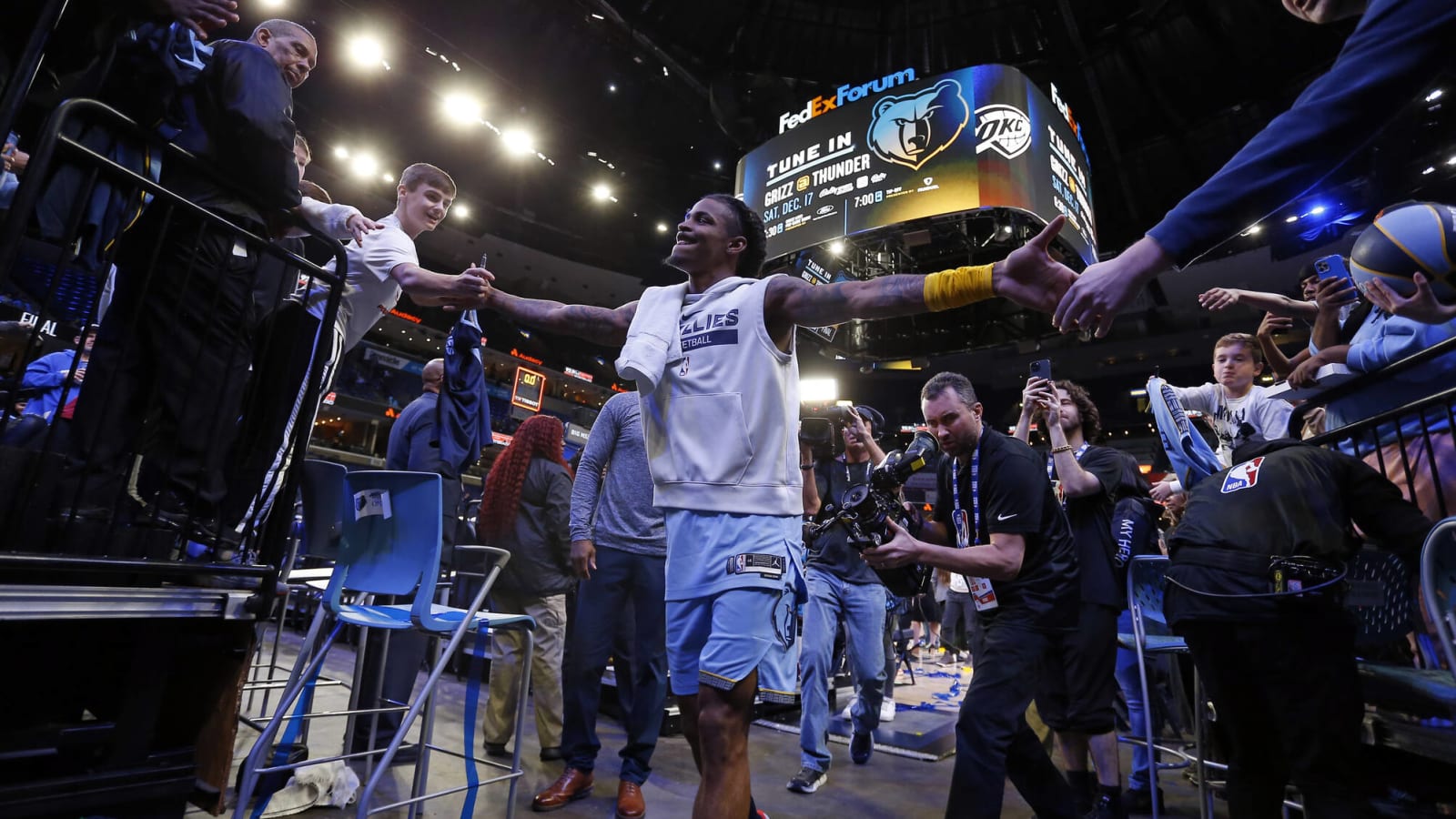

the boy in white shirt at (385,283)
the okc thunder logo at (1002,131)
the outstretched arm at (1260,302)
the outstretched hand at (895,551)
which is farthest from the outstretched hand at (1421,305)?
the okc thunder logo at (1002,131)

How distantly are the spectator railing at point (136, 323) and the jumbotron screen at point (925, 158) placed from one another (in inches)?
233

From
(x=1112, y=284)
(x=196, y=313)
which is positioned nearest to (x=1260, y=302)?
(x=1112, y=284)

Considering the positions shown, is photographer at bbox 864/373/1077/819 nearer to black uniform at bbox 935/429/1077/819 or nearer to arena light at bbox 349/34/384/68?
black uniform at bbox 935/429/1077/819

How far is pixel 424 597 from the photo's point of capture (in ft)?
7.82

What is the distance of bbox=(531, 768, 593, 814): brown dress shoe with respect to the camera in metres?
2.85

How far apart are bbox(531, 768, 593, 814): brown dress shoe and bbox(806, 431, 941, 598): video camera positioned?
1434 millimetres

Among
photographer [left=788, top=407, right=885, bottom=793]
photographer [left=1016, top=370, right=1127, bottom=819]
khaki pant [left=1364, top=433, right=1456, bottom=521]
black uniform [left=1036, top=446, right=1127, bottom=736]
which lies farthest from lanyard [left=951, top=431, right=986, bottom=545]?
khaki pant [left=1364, top=433, right=1456, bottom=521]


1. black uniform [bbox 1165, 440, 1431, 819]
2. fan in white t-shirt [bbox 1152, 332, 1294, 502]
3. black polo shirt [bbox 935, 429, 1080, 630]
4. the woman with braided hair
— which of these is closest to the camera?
black uniform [bbox 1165, 440, 1431, 819]

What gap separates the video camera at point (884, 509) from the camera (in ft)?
7.92

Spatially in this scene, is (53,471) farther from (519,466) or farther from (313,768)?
(519,466)

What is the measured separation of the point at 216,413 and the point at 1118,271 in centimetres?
257

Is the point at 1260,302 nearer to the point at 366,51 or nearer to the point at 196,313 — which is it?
the point at 196,313

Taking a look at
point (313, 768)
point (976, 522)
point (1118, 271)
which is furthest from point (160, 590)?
point (976, 522)

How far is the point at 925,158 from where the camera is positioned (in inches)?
280
